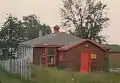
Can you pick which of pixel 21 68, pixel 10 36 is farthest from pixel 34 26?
pixel 21 68

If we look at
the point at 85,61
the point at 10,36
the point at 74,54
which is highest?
the point at 10,36

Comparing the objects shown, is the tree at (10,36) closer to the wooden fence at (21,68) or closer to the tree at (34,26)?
the tree at (34,26)

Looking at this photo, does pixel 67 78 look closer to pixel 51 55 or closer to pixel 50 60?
pixel 51 55

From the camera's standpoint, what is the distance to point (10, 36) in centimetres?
6544

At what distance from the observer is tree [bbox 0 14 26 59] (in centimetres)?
6344

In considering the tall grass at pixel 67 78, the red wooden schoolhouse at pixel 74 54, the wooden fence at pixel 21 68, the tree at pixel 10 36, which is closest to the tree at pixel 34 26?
the tree at pixel 10 36

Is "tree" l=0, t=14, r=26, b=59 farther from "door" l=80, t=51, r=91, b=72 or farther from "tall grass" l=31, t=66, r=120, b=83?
"tall grass" l=31, t=66, r=120, b=83

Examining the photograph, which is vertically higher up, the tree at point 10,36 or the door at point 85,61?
the tree at point 10,36

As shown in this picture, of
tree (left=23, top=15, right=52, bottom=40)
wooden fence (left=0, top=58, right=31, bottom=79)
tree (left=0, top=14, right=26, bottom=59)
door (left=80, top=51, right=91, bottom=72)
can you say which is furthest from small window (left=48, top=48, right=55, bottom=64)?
tree (left=23, top=15, right=52, bottom=40)

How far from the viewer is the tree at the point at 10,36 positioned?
63438 mm

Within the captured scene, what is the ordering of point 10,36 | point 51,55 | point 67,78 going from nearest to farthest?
point 67,78
point 51,55
point 10,36

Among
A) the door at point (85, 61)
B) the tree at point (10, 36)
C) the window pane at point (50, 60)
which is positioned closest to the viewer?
the door at point (85, 61)

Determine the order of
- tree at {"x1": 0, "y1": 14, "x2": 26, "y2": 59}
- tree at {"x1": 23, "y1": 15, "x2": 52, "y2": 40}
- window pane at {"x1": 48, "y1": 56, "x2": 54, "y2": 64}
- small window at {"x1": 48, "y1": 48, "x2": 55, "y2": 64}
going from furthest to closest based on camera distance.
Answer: tree at {"x1": 23, "y1": 15, "x2": 52, "y2": 40} < tree at {"x1": 0, "y1": 14, "x2": 26, "y2": 59} < window pane at {"x1": 48, "y1": 56, "x2": 54, "y2": 64} < small window at {"x1": 48, "y1": 48, "x2": 55, "y2": 64}

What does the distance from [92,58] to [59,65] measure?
3584 millimetres
